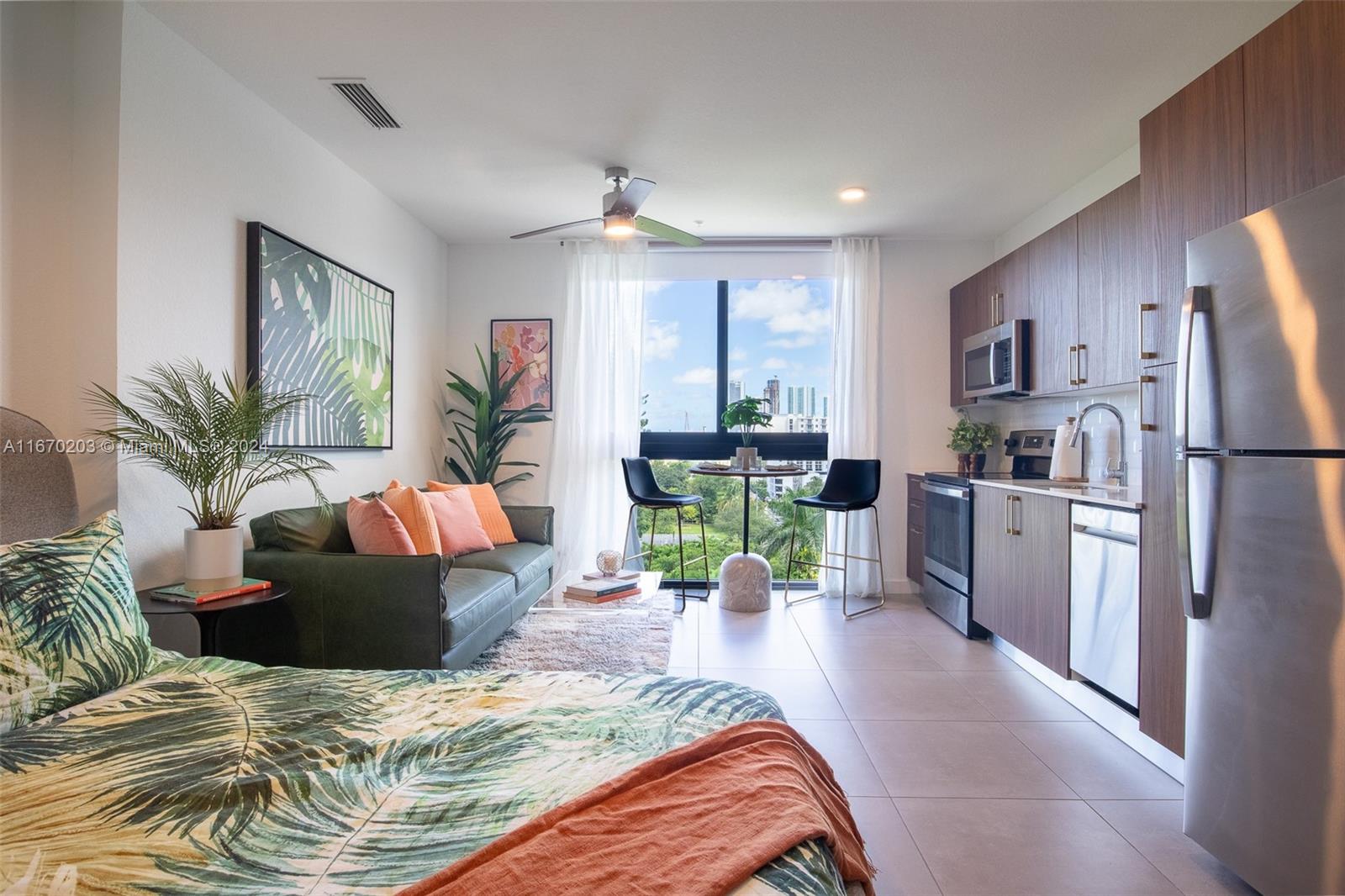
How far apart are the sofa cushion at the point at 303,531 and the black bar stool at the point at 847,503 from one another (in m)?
2.79

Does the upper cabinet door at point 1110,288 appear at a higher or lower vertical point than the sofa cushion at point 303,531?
higher

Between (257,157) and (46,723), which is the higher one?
(257,157)

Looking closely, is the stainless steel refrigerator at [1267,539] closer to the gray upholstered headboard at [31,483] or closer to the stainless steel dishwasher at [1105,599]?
the stainless steel dishwasher at [1105,599]

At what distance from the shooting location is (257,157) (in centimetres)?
299

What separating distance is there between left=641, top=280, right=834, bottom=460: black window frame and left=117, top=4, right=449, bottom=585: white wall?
2.33 m

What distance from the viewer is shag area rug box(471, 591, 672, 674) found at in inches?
128

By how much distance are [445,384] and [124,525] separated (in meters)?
2.98

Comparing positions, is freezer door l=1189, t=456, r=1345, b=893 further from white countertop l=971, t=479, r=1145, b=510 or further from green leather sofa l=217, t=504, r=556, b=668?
green leather sofa l=217, t=504, r=556, b=668

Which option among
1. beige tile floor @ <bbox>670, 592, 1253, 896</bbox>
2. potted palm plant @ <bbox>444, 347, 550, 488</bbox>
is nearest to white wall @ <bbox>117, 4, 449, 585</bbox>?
potted palm plant @ <bbox>444, 347, 550, 488</bbox>

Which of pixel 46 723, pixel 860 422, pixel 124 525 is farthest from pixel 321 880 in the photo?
pixel 860 422

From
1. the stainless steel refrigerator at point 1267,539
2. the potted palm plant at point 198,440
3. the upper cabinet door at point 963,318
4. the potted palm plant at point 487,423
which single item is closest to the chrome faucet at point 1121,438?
the upper cabinet door at point 963,318

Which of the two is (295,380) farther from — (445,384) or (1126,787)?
(1126,787)

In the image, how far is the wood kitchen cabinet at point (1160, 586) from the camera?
7.38 ft

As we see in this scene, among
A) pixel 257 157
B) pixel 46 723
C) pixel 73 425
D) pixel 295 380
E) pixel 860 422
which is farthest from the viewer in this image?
pixel 860 422
